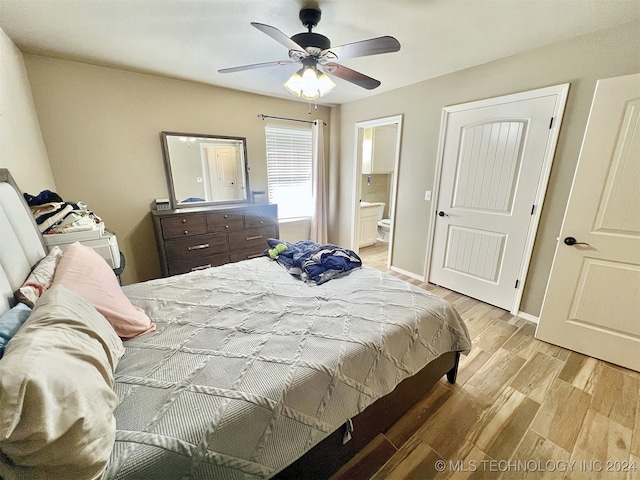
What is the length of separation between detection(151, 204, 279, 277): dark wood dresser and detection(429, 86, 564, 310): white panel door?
2.15m

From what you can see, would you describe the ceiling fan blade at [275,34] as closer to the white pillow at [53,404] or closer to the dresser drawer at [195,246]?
the white pillow at [53,404]

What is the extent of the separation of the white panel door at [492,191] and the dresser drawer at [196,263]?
258 centimetres

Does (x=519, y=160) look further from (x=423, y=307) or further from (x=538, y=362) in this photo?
(x=423, y=307)

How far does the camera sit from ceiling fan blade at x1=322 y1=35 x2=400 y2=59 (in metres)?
1.37

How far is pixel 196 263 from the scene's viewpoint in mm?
2881

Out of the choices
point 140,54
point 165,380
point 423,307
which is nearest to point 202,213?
point 140,54

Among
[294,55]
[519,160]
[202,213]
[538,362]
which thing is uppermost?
[294,55]

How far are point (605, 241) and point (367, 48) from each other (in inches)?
81.2

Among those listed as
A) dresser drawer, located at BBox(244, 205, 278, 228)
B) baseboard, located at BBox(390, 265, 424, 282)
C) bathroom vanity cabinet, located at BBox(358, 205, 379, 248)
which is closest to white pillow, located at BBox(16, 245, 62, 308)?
dresser drawer, located at BBox(244, 205, 278, 228)

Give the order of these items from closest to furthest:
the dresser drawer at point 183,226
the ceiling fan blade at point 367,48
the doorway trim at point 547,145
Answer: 1. the ceiling fan blade at point 367,48
2. the doorway trim at point 547,145
3. the dresser drawer at point 183,226

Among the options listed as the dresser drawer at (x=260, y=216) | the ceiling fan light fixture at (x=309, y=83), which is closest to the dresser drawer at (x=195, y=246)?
the dresser drawer at (x=260, y=216)

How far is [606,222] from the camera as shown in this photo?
175cm

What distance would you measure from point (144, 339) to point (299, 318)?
73 cm

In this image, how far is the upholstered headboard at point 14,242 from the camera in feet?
3.29
